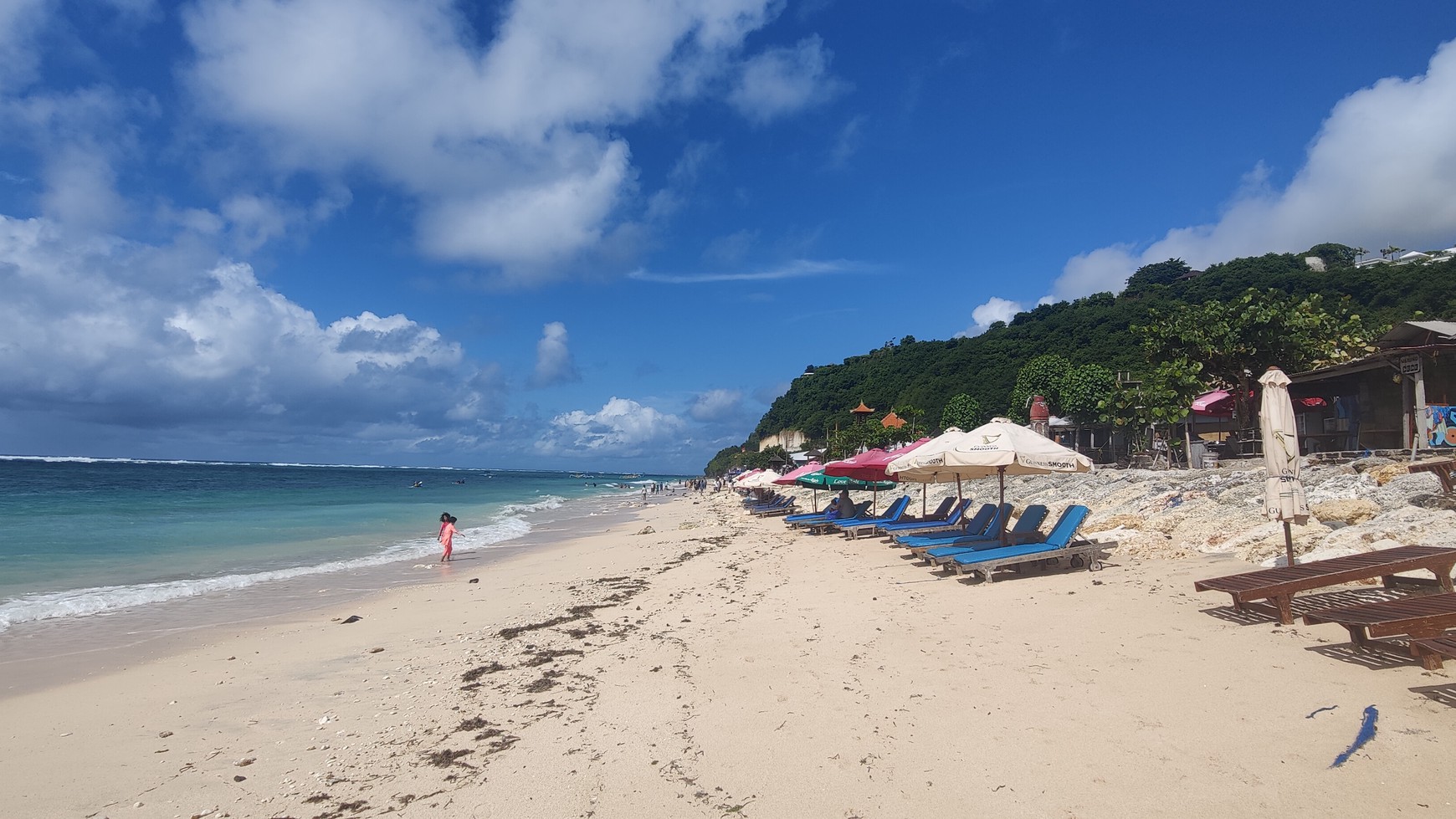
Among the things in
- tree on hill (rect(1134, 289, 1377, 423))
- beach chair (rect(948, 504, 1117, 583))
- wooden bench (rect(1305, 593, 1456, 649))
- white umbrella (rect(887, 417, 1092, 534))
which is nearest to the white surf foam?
white umbrella (rect(887, 417, 1092, 534))

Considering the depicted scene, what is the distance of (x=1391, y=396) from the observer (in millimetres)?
16094

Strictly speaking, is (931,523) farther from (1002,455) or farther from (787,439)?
(787,439)

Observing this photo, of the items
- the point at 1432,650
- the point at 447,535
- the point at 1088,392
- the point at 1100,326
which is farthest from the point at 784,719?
the point at 1100,326

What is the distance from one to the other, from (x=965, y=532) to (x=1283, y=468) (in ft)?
17.7

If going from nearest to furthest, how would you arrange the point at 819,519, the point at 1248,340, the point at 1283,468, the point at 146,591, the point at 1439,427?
the point at 1283,468
the point at 146,591
the point at 1439,427
the point at 819,519
the point at 1248,340

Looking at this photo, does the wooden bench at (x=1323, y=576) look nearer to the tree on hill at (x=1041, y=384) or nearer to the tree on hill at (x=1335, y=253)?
the tree on hill at (x=1041, y=384)

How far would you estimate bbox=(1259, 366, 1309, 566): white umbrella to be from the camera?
254 inches

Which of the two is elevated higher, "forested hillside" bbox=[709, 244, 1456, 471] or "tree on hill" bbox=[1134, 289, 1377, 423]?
"forested hillside" bbox=[709, 244, 1456, 471]

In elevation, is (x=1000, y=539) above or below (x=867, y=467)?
below

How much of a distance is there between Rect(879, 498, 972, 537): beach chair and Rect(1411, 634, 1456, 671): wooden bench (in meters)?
8.31

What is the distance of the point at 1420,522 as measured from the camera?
7418 millimetres

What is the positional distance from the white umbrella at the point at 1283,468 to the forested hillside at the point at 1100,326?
15.1m

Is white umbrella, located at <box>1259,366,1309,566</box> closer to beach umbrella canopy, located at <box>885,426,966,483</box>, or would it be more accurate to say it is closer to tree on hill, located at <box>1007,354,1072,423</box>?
beach umbrella canopy, located at <box>885,426,966,483</box>

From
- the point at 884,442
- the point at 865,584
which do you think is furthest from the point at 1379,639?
the point at 884,442
